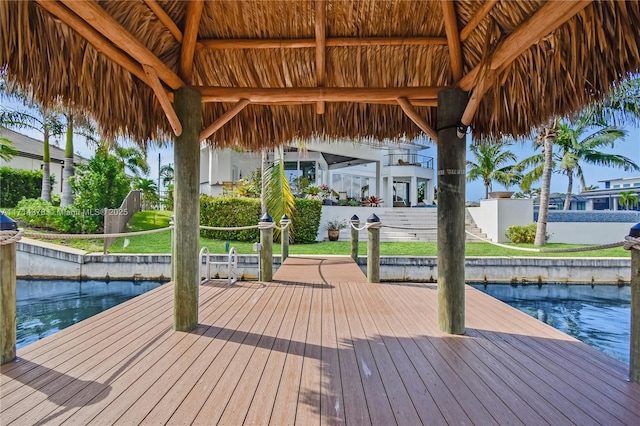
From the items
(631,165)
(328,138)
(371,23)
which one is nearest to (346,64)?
(371,23)

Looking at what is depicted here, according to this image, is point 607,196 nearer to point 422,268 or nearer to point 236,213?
point 422,268

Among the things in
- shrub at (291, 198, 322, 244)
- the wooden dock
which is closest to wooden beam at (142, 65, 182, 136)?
the wooden dock

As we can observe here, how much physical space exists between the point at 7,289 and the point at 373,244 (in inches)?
188

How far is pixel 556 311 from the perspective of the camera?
6.95m

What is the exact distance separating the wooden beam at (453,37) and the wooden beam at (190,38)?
2.38 meters

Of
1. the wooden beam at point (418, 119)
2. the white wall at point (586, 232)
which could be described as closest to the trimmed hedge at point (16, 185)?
the wooden beam at point (418, 119)

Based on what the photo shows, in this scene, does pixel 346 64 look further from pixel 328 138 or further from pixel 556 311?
pixel 556 311

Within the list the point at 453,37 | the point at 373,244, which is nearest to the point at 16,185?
the point at 373,244

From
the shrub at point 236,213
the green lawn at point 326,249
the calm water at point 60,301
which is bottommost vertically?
the calm water at point 60,301

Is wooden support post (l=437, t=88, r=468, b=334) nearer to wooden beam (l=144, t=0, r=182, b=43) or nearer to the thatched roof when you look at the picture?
the thatched roof

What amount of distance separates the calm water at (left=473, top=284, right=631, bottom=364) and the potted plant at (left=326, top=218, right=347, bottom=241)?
6.93 metres

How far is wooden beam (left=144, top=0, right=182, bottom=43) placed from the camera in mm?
2861

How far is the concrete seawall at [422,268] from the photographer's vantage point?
9.04 metres

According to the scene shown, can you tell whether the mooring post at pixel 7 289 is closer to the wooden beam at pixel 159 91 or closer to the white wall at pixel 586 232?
the wooden beam at pixel 159 91
